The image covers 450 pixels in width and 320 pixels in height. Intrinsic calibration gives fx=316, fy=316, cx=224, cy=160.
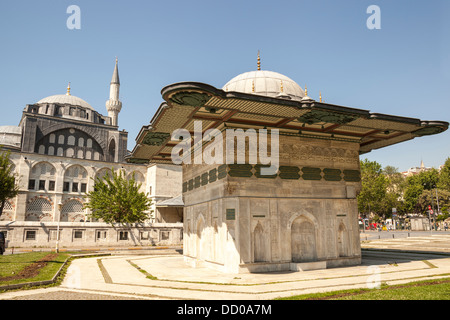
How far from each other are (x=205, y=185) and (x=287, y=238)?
4272 millimetres

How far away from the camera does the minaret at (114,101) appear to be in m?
61.5

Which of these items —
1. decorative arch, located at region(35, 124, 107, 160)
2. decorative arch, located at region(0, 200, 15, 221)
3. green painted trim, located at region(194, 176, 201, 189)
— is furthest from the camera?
decorative arch, located at region(35, 124, 107, 160)

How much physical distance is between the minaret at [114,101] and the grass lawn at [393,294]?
5988 centimetres

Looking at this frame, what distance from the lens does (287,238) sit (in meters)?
12.4

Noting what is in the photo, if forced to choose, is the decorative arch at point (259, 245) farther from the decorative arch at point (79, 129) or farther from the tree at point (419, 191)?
the tree at point (419, 191)

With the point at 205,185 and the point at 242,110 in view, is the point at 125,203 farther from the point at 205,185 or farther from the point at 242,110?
the point at 242,110

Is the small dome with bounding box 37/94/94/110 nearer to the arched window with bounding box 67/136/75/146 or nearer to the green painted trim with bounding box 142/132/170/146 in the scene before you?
the arched window with bounding box 67/136/75/146

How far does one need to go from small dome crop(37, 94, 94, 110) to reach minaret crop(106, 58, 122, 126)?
4.77 meters

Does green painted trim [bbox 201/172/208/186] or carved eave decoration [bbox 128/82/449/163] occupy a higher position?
carved eave decoration [bbox 128/82/449/163]

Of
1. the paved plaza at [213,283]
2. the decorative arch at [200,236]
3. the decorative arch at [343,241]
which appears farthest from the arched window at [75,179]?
the decorative arch at [343,241]

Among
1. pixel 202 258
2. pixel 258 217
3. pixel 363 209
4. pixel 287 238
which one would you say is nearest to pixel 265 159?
pixel 258 217

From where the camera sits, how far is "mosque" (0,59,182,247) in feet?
152

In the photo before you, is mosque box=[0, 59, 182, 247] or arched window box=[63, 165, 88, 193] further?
arched window box=[63, 165, 88, 193]

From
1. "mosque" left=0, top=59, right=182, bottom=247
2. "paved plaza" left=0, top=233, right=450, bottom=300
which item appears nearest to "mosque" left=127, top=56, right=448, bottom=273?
"paved plaza" left=0, top=233, right=450, bottom=300
